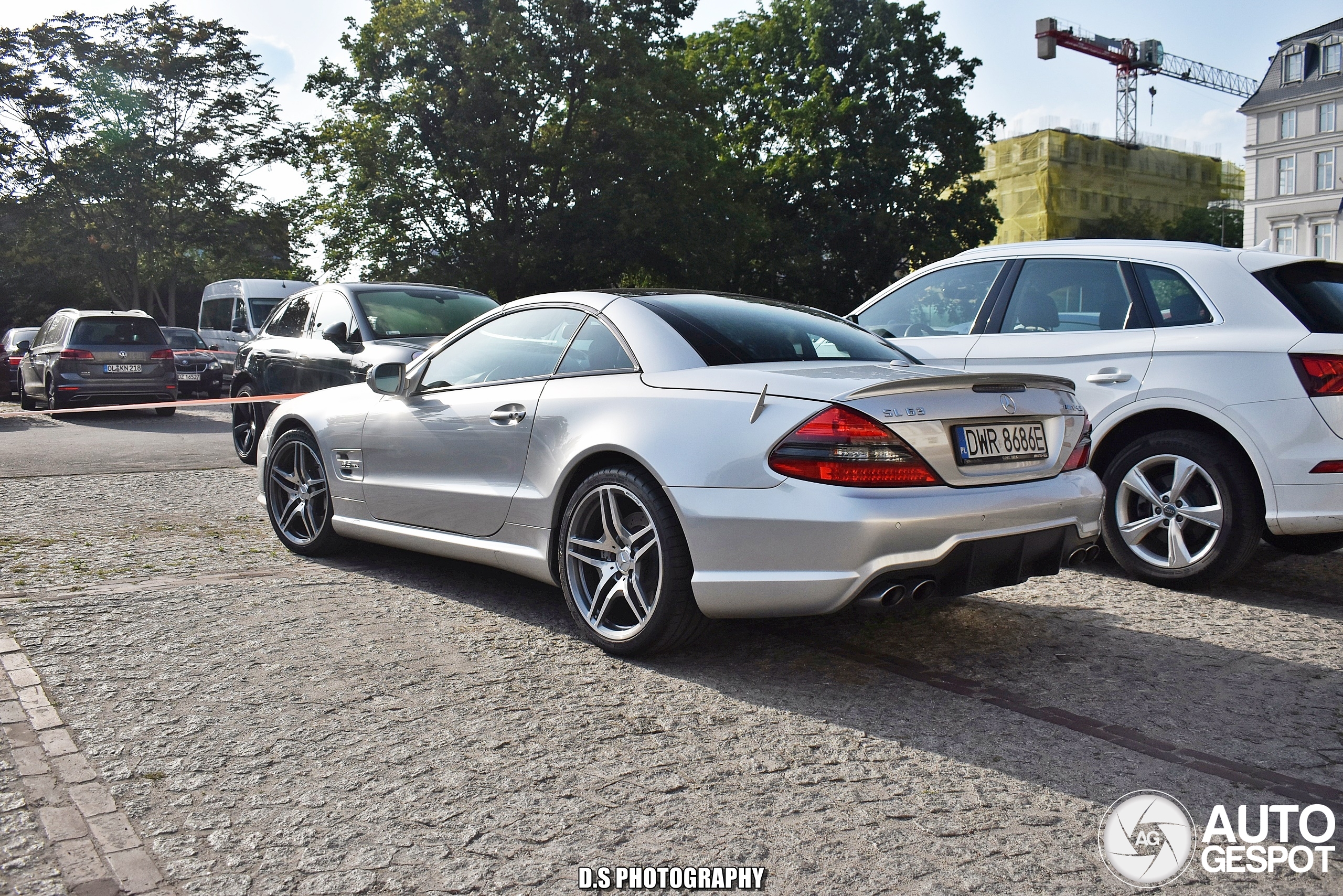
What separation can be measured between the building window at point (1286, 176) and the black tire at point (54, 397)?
73.2m

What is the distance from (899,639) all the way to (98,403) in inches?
768

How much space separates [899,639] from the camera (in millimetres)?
4734

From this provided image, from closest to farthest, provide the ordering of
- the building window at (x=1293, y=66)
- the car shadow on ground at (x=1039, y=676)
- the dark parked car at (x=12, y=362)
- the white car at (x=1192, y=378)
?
the car shadow on ground at (x=1039, y=676), the white car at (x=1192, y=378), the dark parked car at (x=12, y=362), the building window at (x=1293, y=66)

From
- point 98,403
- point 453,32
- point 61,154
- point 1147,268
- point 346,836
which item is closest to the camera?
point 346,836

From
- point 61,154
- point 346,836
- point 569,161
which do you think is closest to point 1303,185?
point 569,161

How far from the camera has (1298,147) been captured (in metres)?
72.2

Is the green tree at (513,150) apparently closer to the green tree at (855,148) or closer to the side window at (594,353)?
the green tree at (855,148)

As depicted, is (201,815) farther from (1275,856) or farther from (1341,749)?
(1341,749)

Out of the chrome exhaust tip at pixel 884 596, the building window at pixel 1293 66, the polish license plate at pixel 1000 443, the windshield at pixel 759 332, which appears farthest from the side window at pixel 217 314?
the building window at pixel 1293 66

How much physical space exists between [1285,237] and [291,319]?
→ 2921 inches

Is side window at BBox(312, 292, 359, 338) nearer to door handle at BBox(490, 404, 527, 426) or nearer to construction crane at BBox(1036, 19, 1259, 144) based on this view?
door handle at BBox(490, 404, 527, 426)

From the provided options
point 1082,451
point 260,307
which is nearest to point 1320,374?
point 1082,451

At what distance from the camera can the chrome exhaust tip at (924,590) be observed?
395 cm
